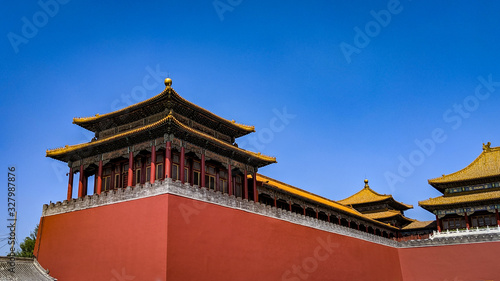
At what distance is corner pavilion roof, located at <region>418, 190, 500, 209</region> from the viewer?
109ft

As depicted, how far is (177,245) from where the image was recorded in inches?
691

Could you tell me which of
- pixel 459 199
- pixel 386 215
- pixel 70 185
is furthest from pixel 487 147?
pixel 70 185

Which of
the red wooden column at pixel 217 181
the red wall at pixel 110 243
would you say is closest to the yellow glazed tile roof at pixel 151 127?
the red wooden column at pixel 217 181

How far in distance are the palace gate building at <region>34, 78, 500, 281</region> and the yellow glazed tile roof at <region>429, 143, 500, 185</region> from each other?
1155 cm

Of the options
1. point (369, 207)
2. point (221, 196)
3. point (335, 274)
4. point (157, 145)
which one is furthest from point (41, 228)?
point (369, 207)

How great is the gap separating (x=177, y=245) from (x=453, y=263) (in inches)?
869

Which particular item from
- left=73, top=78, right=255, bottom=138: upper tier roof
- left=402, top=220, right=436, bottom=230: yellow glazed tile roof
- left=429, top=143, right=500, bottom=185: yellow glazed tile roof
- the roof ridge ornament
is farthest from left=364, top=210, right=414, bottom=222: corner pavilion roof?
left=73, top=78, right=255, bottom=138: upper tier roof

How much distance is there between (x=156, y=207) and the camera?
18.1 metres

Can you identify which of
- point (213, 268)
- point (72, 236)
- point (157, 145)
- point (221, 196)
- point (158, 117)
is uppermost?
point (158, 117)

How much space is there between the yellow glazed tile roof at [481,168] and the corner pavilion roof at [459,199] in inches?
48.2

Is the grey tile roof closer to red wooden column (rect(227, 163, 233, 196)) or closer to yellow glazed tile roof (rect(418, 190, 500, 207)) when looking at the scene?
red wooden column (rect(227, 163, 233, 196))

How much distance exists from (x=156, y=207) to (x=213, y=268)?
→ 330 cm

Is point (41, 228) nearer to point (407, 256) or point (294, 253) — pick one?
point (294, 253)

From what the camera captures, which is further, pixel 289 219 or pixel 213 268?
pixel 289 219
